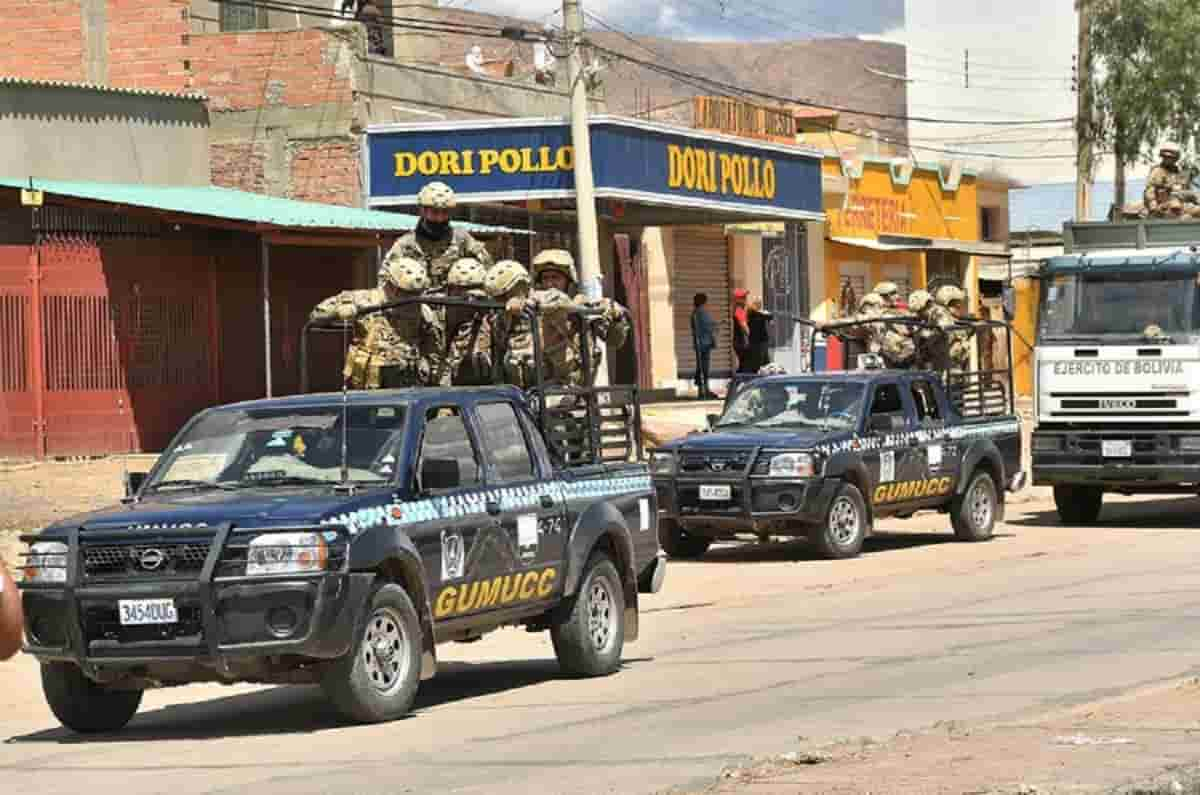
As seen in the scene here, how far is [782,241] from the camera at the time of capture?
5075cm

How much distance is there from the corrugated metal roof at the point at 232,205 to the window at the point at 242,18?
990cm

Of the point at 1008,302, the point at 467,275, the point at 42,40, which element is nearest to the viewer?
the point at 467,275

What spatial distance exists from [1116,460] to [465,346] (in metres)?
9.61

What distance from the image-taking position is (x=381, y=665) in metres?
12.2

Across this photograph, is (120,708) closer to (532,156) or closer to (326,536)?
(326,536)

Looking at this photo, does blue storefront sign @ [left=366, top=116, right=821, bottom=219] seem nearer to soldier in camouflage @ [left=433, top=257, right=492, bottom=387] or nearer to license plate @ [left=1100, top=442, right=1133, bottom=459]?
license plate @ [left=1100, top=442, right=1133, bottom=459]

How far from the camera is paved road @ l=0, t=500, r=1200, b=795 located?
10.7 m

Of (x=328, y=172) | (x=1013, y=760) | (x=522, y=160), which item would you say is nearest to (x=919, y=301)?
(x=522, y=160)

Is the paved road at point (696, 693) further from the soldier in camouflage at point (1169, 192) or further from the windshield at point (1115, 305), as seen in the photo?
the soldier in camouflage at point (1169, 192)

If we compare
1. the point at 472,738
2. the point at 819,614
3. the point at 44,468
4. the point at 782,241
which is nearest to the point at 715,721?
the point at 472,738

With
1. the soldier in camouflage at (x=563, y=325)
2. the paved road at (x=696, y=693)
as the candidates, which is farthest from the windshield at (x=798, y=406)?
the soldier in camouflage at (x=563, y=325)

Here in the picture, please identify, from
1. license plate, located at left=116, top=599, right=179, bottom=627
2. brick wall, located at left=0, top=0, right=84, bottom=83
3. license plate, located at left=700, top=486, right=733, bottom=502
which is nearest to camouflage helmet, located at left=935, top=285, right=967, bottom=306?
license plate, located at left=700, top=486, right=733, bottom=502

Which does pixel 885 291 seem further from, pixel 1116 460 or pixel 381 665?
pixel 381 665

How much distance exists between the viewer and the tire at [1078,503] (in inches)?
1061
